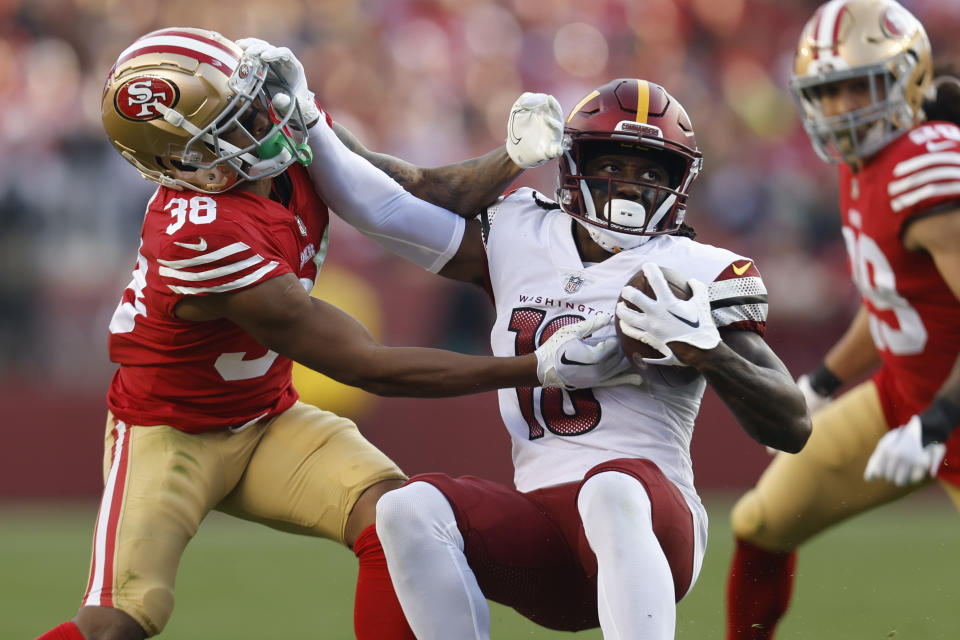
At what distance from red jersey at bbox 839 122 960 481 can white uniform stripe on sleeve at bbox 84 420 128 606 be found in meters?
2.27

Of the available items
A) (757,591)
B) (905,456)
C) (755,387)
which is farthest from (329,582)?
(755,387)

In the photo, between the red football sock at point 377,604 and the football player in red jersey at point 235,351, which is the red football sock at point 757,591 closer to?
the football player in red jersey at point 235,351

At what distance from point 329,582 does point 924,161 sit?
3.63m

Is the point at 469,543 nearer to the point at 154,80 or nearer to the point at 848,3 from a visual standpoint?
the point at 154,80

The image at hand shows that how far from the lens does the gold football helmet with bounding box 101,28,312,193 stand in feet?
11.4

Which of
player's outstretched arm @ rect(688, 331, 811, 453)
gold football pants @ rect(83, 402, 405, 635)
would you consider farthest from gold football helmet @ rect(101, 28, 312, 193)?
player's outstretched arm @ rect(688, 331, 811, 453)

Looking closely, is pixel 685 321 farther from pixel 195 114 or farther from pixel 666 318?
pixel 195 114

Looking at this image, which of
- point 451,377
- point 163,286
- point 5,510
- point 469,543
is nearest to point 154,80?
point 163,286

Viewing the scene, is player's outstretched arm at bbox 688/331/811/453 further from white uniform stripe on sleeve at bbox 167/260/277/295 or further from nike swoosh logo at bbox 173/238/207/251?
nike swoosh logo at bbox 173/238/207/251

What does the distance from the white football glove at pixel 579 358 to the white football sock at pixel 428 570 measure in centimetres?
44

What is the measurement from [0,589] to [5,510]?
2.23 m

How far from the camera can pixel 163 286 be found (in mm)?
3473

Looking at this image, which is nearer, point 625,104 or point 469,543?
point 469,543

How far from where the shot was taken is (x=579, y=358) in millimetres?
3227
